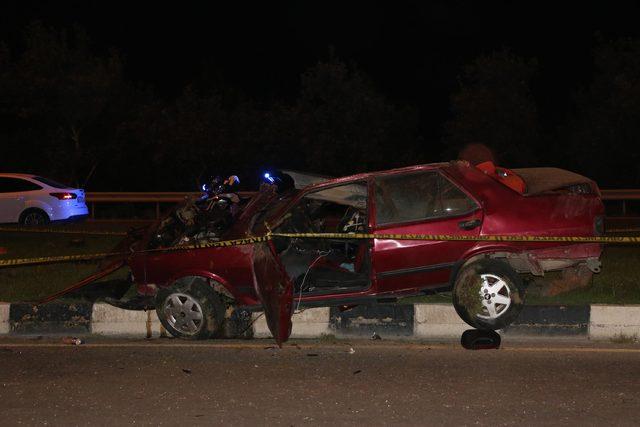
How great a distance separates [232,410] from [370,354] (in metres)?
1.78

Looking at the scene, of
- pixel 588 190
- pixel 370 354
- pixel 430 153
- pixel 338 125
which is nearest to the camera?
pixel 370 354

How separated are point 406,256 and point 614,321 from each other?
1.88 m

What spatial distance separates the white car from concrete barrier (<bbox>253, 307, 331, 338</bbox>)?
36.9 feet

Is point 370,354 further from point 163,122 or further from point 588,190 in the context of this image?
point 163,122

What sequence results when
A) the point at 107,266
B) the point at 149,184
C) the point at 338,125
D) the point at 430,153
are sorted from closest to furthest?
1. the point at 107,266
2. the point at 338,125
3. the point at 149,184
4. the point at 430,153

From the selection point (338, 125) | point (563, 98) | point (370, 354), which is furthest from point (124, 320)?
point (563, 98)

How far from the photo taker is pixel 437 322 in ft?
24.2

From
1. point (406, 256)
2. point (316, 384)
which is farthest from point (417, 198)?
point (316, 384)

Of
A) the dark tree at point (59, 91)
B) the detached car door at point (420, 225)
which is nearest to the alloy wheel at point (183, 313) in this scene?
the detached car door at point (420, 225)

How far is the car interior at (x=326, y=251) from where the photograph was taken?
7.04m

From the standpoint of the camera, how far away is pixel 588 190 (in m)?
7.22

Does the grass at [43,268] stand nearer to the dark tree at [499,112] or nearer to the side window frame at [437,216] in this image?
the side window frame at [437,216]

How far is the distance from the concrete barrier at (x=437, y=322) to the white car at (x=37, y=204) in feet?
39.4

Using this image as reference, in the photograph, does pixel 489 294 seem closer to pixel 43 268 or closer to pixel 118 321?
pixel 118 321
